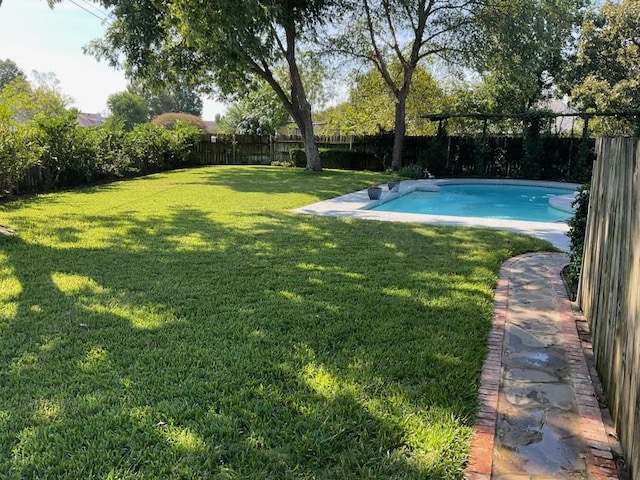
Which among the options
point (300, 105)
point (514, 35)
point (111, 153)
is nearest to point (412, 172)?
point (300, 105)

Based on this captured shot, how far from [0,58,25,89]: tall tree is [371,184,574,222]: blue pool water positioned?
204ft

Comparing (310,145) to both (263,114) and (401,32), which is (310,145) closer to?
(401,32)

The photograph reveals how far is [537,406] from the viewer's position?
105 inches

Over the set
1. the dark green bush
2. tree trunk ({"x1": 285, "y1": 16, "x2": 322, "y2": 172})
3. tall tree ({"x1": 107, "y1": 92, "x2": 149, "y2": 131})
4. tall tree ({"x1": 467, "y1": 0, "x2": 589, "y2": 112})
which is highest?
tall tree ({"x1": 107, "y1": 92, "x2": 149, "y2": 131})

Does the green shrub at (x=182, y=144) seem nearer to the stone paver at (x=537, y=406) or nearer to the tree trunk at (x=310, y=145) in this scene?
the tree trunk at (x=310, y=145)

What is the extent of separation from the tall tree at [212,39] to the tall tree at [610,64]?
13366mm

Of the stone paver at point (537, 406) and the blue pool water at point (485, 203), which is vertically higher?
the blue pool water at point (485, 203)

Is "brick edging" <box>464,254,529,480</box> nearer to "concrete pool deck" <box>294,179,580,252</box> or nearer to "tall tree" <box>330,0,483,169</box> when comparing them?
"concrete pool deck" <box>294,179,580,252</box>

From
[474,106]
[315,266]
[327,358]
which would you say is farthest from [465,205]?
[474,106]

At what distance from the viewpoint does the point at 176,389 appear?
8.67ft

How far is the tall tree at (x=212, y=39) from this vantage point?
1275cm

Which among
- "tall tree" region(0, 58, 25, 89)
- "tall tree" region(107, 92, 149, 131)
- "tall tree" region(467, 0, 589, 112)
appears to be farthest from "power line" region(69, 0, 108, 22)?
"tall tree" region(0, 58, 25, 89)

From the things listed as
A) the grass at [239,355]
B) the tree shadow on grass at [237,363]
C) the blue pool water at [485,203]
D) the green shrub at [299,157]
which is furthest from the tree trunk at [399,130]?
the tree shadow on grass at [237,363]

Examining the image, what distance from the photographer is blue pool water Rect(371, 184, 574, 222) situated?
1214 cm
